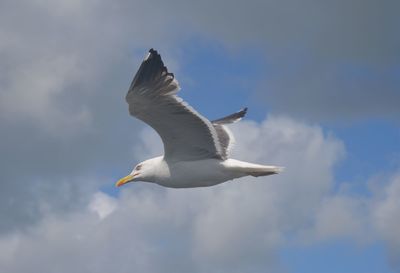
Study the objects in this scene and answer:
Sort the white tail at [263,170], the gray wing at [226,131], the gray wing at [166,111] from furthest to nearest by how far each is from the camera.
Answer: the gray wing at [226,131], the white tail at [263,170], the gray wing at [166,111]

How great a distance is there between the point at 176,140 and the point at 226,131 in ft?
11.7

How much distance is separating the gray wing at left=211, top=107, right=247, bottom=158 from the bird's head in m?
2.26

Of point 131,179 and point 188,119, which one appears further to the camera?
point 131,179

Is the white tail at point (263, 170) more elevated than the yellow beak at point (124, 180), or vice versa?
the yellow beak at point (124, 180)

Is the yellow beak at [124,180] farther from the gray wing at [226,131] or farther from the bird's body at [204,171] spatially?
the gray wing at [226,131]

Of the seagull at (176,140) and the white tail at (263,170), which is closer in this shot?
the seagull at (176,140)

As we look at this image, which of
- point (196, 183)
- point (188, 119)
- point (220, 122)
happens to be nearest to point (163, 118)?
point (188, 119)

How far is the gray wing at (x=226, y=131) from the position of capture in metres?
27.8

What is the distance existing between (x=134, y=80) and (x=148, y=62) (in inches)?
22.2

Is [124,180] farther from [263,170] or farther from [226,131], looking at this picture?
[263,170]

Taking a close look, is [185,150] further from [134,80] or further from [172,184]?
[134,80]

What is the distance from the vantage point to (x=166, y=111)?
2511 cm

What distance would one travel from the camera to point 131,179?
2836 cm

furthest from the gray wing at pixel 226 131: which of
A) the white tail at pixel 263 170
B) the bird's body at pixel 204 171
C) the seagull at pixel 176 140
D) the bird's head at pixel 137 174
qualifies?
the bird's head at pixel 137 174
